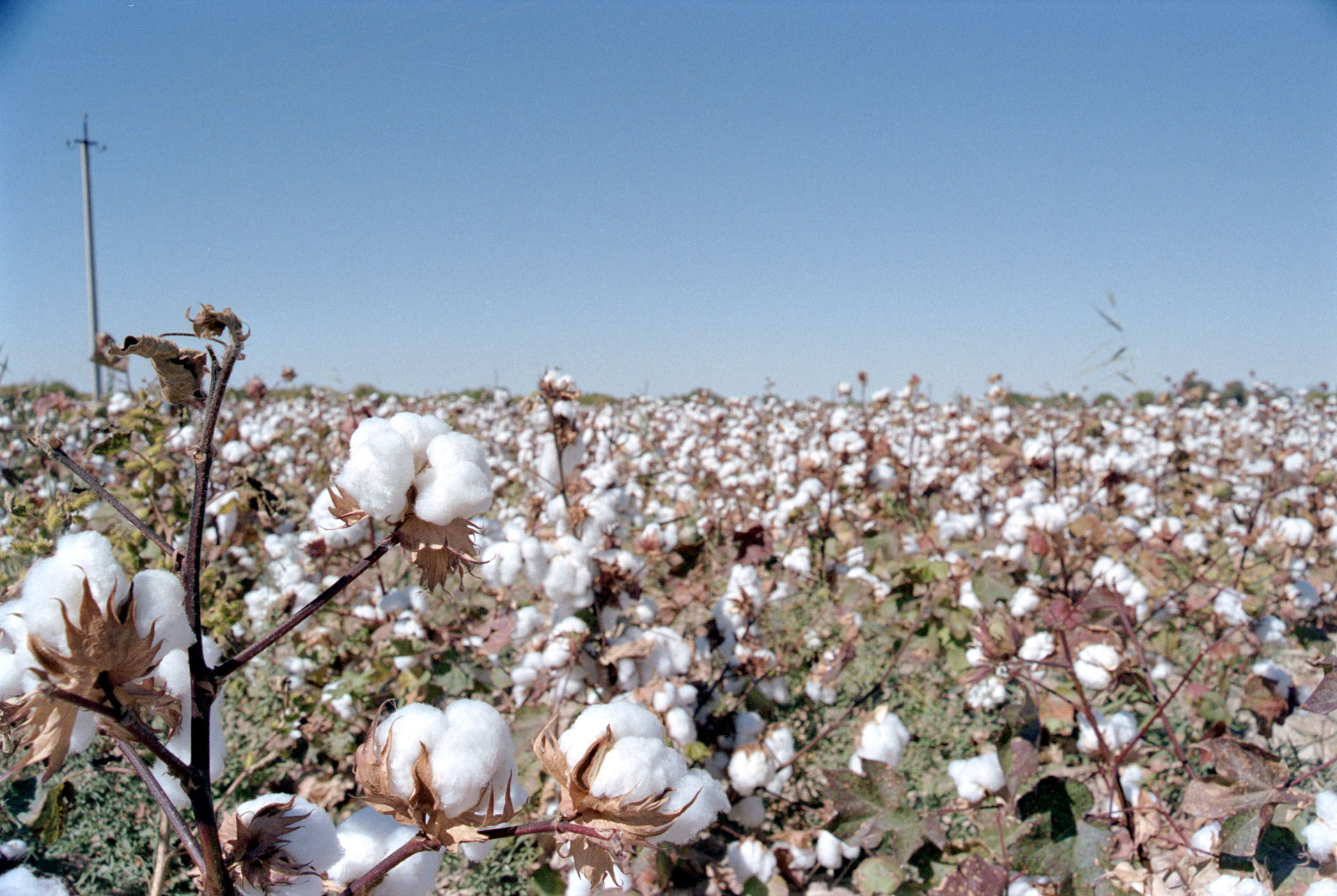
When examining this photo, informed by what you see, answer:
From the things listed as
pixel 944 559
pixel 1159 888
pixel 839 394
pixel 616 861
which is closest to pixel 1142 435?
pixel 839 394

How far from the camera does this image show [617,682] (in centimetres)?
209

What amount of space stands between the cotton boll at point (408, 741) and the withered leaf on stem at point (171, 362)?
0.35m

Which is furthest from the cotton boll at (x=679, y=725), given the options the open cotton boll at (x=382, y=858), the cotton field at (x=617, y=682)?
the open cotton boll at (x=382, y=858)

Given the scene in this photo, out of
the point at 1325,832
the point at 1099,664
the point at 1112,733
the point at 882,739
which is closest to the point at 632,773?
the point at 1325,832

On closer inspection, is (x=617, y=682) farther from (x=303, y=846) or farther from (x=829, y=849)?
(x=303, y=846)

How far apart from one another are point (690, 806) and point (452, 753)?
0.22 m

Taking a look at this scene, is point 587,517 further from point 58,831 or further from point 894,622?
point 894,622

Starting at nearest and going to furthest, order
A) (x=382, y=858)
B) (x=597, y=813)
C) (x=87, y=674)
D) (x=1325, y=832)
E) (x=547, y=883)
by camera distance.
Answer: (x=87, y=674) → (x=597, y=813) → (x=382, y=858) → (x=1325, y=832) → (x=547, y=883)

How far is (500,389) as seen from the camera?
7.34 meters

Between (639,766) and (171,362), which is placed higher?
(171,362)

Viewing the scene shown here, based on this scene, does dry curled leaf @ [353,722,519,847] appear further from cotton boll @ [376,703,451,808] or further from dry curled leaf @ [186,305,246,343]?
dry curled leaf @ [186,305,246,343]

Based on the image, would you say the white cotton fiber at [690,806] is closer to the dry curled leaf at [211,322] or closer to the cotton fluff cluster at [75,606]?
the cotton fluff cluster at [75,606]

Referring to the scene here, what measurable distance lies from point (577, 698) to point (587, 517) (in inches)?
20.2

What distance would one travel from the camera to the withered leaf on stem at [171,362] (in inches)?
25.2
